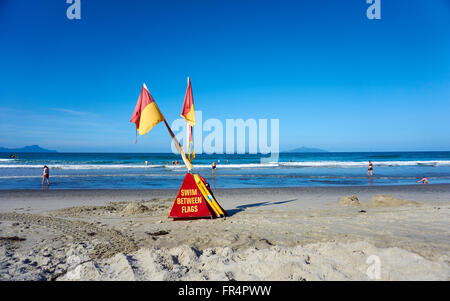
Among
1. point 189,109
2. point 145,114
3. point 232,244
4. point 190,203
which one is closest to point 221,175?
point 190,203

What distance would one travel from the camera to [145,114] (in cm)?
672

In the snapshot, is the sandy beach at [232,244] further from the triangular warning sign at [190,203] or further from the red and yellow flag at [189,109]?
the red and yellow flag at [189,109]

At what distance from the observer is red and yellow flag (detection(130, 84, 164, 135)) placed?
6.66 meters

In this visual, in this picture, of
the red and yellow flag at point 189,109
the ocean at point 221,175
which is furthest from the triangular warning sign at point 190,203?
the ocean at point 221,175

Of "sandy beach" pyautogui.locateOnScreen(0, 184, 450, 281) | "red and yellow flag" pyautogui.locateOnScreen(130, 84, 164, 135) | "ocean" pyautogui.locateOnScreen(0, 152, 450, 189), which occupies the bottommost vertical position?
"ocean" pyautogui.locateOnScreen(0, 152, 450, 189)

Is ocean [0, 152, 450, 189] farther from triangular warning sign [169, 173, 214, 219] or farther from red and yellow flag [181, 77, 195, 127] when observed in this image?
red and yellow flag [181, 77, 195, 127]

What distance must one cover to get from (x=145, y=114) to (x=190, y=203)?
3.08m

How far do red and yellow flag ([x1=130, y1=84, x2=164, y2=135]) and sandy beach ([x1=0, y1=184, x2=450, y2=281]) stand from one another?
2.67 metres

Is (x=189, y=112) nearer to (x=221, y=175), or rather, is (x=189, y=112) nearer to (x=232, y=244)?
(x=232, y=244)

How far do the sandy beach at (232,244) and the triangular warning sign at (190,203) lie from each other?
0.39m

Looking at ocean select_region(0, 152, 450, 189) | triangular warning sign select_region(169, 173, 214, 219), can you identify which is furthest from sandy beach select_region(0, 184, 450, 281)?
ocean select_region(0, 152, 450, 189)
